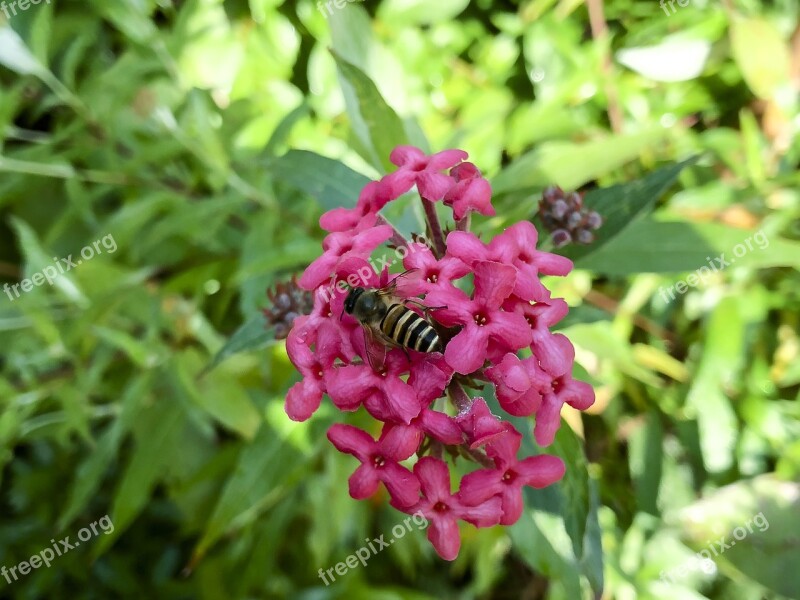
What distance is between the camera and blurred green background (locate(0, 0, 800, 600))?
1.74 meters

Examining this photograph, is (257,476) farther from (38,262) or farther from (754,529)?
(754,529)

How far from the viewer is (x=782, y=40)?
2.34 metres

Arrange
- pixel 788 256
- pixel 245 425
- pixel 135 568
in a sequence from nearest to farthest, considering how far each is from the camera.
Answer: pixel 788 256, pixel 245 425, pixel 135 568

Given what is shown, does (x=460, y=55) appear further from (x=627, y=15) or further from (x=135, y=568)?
(x=135, y=568)

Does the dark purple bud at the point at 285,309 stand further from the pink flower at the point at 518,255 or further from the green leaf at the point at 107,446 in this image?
the green leaf at the point at 107,446

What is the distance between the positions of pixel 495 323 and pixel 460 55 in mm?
2309

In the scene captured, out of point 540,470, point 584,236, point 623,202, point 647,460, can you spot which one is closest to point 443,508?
point 540,470

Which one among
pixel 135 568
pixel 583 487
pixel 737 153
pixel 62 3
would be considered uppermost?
pixel 62 3

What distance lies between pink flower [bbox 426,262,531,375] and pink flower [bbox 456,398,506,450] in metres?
0.06

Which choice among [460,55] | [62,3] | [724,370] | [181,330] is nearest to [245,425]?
[181,330]

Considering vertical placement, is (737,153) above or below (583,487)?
below

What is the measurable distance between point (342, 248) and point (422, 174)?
0.63 feet

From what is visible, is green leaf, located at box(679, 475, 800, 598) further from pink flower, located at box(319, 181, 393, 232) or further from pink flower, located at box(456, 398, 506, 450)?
pink flower, located at box(319, 181, 393, 232)

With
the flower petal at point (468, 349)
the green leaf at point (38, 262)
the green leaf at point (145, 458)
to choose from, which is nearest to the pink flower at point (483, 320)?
the flower petal at point (468, 349)
